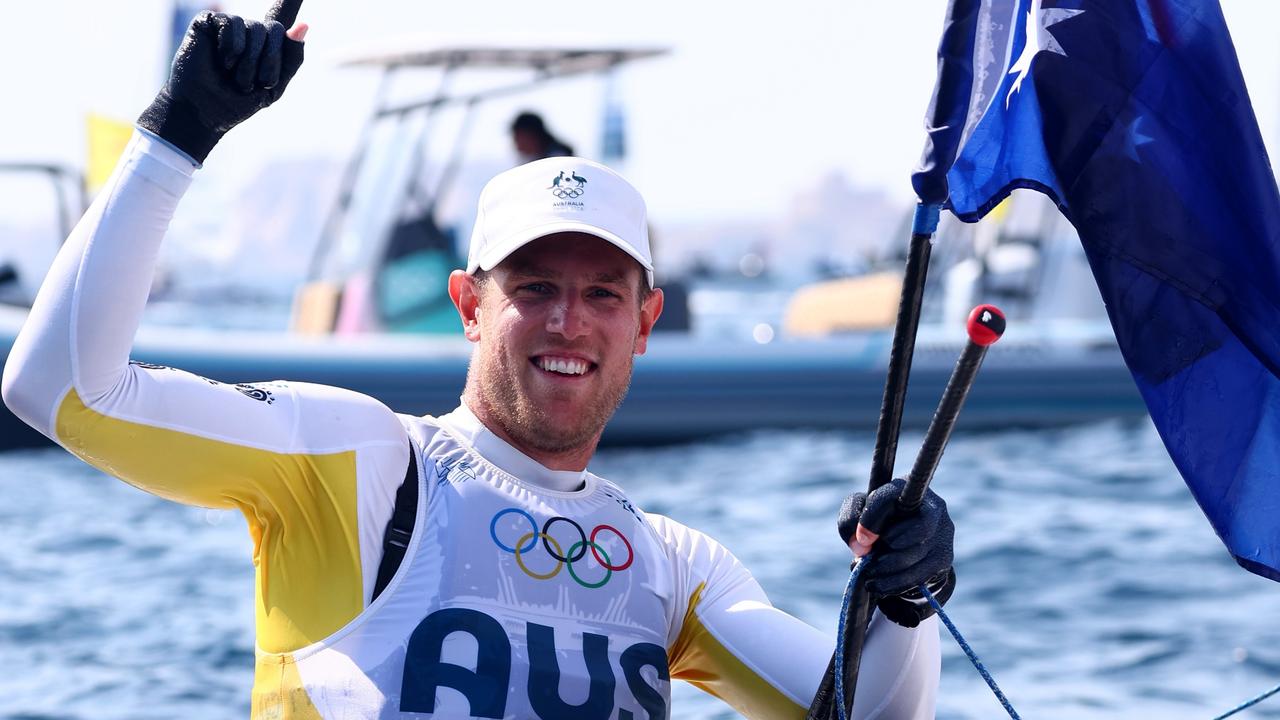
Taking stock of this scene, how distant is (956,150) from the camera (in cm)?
234

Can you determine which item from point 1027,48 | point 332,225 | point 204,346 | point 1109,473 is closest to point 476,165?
point 332,225

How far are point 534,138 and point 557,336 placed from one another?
6.84m

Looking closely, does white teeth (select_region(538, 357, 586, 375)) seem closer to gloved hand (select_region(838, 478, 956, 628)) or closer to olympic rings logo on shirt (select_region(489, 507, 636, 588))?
olympic rings logo on shirt (select_region(489, 507, 636, 588))

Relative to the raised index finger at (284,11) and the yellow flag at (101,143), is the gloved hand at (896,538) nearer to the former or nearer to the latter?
the raised index finger at (284,11)

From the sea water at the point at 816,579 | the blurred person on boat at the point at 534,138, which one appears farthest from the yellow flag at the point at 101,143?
the blurred person on boat at the point at 534,138

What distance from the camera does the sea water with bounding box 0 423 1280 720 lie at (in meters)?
6.00

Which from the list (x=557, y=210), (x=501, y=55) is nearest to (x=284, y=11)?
(x=557, y=210)

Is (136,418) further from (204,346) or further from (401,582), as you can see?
(204,346)

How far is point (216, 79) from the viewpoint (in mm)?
2029

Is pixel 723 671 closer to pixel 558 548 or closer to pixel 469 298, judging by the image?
pixel 558 548

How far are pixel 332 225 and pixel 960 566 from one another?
277 inches

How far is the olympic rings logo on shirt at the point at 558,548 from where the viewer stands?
243 centimetres

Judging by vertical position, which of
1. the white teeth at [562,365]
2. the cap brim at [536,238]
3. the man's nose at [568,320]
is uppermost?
the cap brim at [536,238]

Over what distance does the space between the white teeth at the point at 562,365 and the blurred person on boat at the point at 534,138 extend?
22.0 ft
